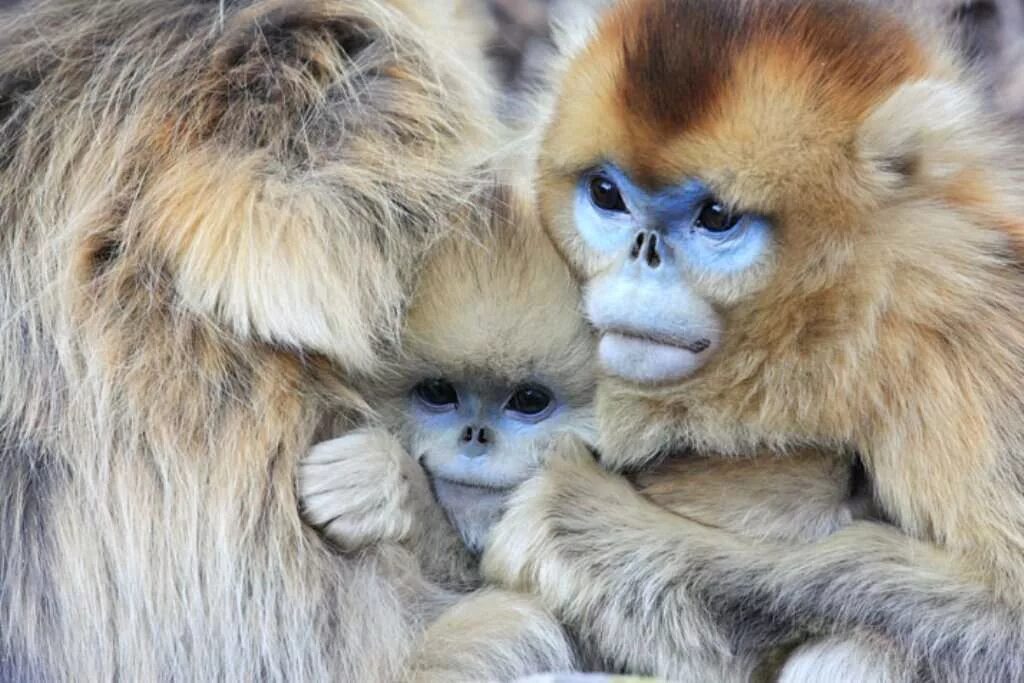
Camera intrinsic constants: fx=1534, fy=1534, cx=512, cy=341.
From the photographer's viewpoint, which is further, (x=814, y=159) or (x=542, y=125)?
(x=542, y=125)

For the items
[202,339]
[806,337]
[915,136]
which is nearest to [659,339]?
[806,337]

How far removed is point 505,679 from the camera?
2.52 meters

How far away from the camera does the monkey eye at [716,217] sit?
97.5 inches

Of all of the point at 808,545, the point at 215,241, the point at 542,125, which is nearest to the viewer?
the point at 215,241

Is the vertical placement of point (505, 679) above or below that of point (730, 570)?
below

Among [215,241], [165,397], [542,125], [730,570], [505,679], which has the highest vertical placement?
[542,125]

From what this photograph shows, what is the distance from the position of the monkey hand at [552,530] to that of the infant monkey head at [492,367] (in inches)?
3.9

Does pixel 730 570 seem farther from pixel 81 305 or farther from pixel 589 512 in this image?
A: pixel 81 305

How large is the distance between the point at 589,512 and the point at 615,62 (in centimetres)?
77

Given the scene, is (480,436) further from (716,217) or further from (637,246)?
(716,217)

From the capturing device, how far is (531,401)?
8.90 ft

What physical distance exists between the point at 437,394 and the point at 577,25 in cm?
77

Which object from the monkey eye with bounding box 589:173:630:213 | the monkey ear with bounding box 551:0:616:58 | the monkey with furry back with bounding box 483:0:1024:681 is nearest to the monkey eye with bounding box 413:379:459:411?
the monkey with furry back with bounding box 483:0:1024:681

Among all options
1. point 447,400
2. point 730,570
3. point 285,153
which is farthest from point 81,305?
point 730,570
